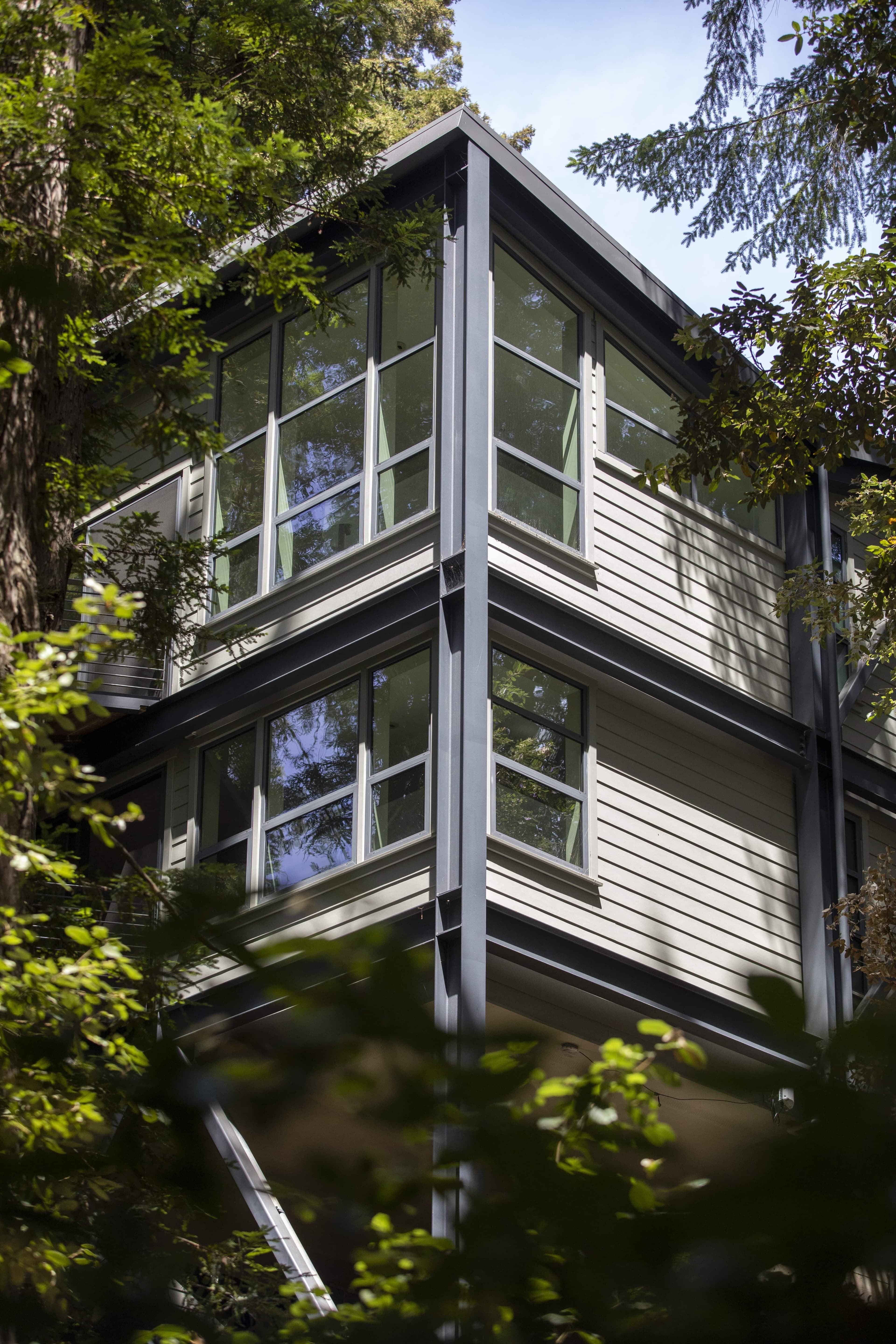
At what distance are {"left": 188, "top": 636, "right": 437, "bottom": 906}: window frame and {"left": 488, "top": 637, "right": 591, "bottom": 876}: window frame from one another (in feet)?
1.60

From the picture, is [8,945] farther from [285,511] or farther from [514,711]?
[285,511]

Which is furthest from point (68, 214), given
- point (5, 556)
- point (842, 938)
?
point (842, 938)

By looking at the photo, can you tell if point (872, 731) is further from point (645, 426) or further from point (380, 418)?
point (380, 418)

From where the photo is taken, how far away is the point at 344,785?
1149cm

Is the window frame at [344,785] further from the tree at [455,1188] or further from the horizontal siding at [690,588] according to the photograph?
the tree at [455,1188]

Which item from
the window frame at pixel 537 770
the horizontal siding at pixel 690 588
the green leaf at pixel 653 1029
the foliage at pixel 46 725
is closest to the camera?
the green leaf at pixel 653 1029

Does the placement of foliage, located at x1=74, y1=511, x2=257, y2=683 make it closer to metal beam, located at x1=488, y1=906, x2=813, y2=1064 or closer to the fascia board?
the fascia board

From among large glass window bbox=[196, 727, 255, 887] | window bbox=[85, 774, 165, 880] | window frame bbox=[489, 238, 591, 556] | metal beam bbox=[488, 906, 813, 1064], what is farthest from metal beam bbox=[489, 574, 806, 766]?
window bbox=[85, 774, 165, 880]

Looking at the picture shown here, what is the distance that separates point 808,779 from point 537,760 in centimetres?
353

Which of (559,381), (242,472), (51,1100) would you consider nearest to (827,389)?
(559,381)

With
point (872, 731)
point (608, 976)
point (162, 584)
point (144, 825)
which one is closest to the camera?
point (162, 584)

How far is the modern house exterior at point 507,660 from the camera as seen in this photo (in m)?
10.8

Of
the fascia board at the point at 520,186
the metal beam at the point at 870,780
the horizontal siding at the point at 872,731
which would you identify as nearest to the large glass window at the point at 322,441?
the fascia board at the point at 520,186

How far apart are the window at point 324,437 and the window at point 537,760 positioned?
1.78m
